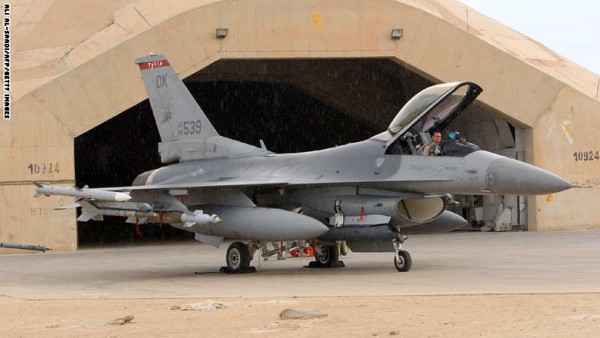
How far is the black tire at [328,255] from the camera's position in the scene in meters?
18.4

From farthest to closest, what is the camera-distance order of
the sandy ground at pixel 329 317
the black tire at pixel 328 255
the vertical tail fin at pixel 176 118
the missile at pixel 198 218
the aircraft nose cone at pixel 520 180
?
1. the vertical tail fin at pixel 176 118
2. the black tire at pixel 328 255
3. the missile at pixel 198 218
4. the aircraft nose cone at pixel 520 180
5. the sandy ground at pixel 329 317

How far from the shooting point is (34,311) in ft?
38.8

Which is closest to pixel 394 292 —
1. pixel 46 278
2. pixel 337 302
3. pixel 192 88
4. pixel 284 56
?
pixel 337 302

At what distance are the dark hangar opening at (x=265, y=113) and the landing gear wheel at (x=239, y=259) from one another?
15526mm

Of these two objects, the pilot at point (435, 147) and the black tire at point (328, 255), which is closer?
the pilot at point (435, 147)

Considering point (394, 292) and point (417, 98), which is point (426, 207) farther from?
point (394, 292)

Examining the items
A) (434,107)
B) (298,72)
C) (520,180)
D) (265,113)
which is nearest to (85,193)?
(434,107)

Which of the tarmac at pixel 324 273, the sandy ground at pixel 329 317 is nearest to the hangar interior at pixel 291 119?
the tarmac at pixel 324 273

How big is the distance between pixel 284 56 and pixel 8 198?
8.63 m

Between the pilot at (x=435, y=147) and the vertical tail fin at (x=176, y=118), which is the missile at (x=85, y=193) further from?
the pilot at (x=435, y=147)

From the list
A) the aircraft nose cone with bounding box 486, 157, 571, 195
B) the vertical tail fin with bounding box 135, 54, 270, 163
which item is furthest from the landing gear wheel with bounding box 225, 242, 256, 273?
the aircraft nose cone with bounding box 486, 157, 571, 195

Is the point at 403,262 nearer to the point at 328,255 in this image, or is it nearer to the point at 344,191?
the point at 344,191

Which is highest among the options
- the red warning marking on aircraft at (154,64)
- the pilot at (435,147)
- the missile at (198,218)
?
the red warning marking on aircraft at (154,64)

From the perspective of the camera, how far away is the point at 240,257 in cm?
1775
